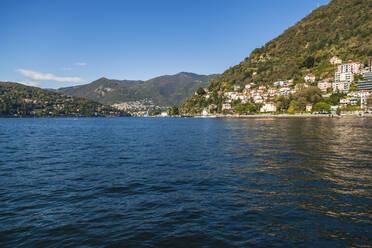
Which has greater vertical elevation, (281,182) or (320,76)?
(320,76)

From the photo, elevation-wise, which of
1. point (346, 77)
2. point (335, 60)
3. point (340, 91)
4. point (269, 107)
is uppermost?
point (335, 60)

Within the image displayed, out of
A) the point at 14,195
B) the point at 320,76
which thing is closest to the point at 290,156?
the point at 14,195

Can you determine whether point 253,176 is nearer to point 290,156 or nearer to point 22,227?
point 290,156

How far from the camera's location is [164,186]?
15.2 meters

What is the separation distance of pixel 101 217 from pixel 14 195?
284 inches

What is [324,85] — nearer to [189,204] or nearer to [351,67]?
[351,67]

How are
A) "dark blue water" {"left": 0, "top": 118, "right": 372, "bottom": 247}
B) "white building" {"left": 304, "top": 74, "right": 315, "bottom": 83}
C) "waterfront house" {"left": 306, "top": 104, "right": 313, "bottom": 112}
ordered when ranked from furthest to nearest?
"white building" {"left": 304, "top": 74, "right": 315, "bottom": 83}, "waterfront house" {"left": 306, "top": 104, "right": 313, "bottom": 112}, "dark blue water" {"left": 0, "top": 118, "right": 372, "bottom": 247}

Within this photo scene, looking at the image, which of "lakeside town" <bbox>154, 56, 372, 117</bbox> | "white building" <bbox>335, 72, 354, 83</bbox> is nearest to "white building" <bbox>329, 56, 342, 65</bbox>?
"lakeside town" <bbox>154, 56, 372, 117</bbox>

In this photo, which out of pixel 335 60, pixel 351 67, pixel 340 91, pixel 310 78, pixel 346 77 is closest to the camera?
pixel 340 91

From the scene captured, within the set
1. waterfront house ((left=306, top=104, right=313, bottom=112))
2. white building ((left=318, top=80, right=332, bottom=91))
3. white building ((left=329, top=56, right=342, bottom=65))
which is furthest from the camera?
white building ((left=329, top=56, right=342, bottom=65))

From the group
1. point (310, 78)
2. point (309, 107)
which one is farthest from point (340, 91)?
point (310, 78)

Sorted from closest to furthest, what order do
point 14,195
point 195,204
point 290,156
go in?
point 195,204 < point 14,195 < point 290,156

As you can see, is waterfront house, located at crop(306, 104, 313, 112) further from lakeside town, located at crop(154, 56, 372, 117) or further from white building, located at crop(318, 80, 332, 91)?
white building, located at crop(318, 80, 332, 91)

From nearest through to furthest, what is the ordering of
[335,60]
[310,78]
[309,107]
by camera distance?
[309,107]
[310,78]
[335,60]
